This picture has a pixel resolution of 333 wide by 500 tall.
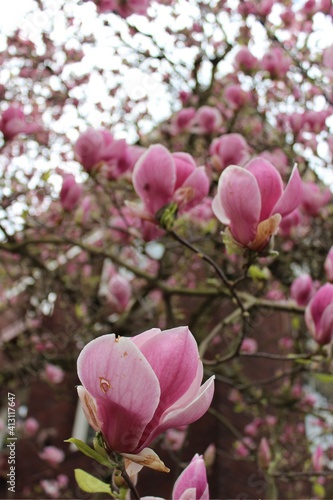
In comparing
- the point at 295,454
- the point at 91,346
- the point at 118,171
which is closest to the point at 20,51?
the point at 118,171

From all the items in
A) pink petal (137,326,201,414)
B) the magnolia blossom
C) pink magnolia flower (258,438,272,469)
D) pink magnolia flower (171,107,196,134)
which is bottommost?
pink magnolia flower (258,438,272,469)

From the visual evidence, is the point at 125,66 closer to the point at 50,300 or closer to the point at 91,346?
the point at 50,300

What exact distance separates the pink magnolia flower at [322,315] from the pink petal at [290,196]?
0.77 feet

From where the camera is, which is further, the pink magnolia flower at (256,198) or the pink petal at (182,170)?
the pink petal at (182,170)

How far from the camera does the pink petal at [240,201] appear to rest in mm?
1021

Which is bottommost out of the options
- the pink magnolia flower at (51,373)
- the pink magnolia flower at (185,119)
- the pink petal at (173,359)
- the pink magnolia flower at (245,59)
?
the pink magnolia flower at (51,373)

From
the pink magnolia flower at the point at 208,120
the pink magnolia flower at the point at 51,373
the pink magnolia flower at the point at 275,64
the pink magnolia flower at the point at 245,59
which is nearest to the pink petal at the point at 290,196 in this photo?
the pink magnolia flower at the point at 208,120

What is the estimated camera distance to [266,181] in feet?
3.44

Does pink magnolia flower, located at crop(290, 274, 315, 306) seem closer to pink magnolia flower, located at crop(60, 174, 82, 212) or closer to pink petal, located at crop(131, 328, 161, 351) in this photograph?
pink magnolia flower, located at crop(60, 174, 82, 212)

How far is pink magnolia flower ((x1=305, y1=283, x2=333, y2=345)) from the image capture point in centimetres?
119

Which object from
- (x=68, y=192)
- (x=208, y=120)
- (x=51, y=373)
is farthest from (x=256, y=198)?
(x=51, y=373)

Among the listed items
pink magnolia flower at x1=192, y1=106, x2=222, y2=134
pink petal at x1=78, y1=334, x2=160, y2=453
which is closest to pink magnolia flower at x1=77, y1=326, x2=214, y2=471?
pink petal at x1=78, y1=334, x2=160, y2=453

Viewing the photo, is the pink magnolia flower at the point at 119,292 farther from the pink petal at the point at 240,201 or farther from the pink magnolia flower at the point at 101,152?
the pink petal at the point at 240,201

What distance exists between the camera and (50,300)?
3459 mm
